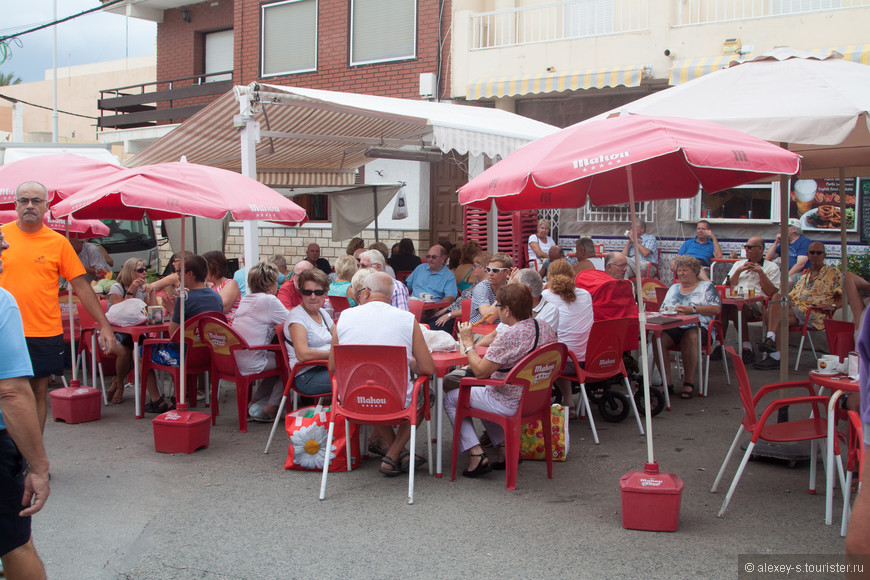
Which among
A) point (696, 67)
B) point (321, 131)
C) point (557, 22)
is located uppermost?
point (557, 22)

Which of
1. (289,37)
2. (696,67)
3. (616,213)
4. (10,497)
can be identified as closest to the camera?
(10,497)

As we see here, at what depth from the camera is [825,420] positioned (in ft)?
15.8

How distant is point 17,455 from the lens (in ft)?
8.75

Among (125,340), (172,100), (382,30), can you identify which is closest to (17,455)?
(125,340)

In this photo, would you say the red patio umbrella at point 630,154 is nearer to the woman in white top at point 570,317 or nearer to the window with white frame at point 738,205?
the woman in white top at point 570,317

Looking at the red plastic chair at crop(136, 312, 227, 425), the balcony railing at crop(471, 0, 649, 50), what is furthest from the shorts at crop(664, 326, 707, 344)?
the balcony railing at crop(471, 0, 649, 50)

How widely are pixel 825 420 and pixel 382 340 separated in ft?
9.18

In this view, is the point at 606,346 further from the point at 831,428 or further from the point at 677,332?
the point at 831,428

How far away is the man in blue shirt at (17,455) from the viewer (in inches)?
103

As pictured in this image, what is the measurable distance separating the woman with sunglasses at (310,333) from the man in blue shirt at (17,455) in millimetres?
3183

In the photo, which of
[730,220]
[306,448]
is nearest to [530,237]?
[730,220]

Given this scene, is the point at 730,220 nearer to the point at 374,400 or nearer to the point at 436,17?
the point at 436,17

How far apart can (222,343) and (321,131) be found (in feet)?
15.8

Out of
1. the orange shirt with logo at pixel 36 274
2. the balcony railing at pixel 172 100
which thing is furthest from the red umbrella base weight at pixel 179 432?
the balcony railing at pixel 172 100
